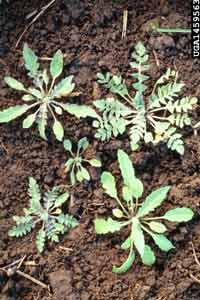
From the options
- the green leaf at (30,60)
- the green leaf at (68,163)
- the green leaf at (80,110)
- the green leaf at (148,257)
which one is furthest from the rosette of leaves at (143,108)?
the green leaf at (148,257)

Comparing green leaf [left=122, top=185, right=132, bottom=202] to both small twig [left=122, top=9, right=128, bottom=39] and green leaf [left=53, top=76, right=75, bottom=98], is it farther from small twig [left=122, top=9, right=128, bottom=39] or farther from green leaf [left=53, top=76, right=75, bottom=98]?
small twig [left=122, top=9, right=128, bottom=39]

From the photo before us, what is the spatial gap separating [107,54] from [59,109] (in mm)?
275

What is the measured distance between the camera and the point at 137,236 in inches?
76.6

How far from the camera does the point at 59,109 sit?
2025 millimetres

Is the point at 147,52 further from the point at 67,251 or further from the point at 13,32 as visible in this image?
the point at 67,251

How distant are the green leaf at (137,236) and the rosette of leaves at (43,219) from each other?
8.2 inches

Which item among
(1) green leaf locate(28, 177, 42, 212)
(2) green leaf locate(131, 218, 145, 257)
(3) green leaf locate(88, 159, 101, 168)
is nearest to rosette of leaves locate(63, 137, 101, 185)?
(3) green leaf locate(88, 159, 101, 168)

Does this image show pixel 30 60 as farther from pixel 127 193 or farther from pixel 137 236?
pixel 137 236

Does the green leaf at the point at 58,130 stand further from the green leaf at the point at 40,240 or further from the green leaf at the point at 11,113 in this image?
the green leaf at the point at 40,240

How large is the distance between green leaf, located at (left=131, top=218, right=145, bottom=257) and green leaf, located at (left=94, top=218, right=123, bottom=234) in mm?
49

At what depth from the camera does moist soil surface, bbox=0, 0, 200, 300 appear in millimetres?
1969

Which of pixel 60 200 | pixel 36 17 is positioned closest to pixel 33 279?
pixel 60 200

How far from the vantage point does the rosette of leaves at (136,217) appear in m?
1.95

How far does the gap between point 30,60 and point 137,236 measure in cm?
74
